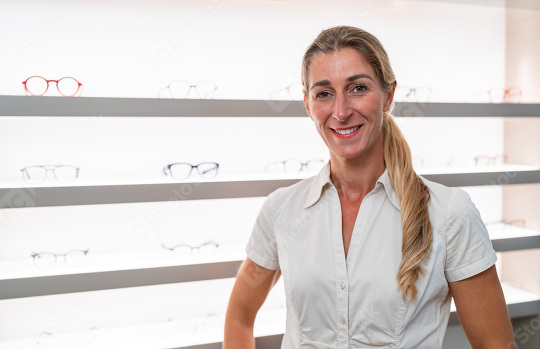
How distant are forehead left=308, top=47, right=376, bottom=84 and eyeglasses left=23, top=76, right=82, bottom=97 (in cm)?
104

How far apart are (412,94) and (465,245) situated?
1.30m

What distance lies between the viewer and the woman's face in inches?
46.3

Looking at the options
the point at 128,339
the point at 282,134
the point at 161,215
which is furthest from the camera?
the point at 282,134

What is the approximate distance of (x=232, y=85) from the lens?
2.08 m

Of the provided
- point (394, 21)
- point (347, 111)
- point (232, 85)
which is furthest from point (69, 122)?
point (394, 21)

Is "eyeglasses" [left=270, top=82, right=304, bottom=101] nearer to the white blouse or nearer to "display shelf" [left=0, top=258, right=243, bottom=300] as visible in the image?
"display shelf" [left=0, top=258, right=243, bottom=300]

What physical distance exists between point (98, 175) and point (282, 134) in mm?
801

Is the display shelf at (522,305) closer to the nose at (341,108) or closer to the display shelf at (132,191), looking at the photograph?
the display shelf at (132,191)

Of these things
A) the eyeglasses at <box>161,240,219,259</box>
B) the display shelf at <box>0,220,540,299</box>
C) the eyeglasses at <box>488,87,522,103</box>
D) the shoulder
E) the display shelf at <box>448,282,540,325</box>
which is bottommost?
the display shelf at <box>448,282,540,325</box>

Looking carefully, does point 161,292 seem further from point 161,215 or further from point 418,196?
point 418,196

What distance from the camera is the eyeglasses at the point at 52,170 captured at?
1811 millimetres

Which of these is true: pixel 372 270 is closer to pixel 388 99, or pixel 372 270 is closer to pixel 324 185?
pixel 324 185

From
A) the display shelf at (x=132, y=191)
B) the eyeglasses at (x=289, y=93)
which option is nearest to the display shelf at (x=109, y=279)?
the display shelf at (x=132, y=191)

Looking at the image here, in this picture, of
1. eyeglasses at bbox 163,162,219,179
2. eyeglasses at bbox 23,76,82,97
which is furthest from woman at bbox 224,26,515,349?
eyeglasses at bbox 23,76,82,97
